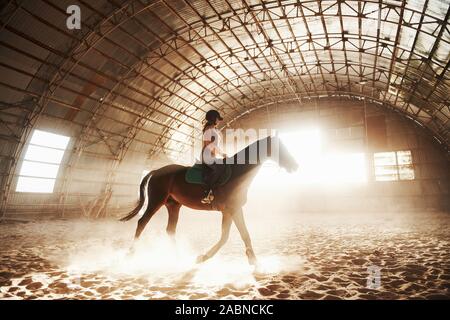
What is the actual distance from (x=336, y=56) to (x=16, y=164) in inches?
808

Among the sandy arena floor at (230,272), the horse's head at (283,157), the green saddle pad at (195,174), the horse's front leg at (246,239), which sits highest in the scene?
the horse's head at (283,157)

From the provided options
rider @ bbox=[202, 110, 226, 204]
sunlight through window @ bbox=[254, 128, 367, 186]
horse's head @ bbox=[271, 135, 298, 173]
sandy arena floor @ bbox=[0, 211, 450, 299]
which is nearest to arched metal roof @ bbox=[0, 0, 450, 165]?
sunlight through window @ bbox=[254, 128, 367, 186]

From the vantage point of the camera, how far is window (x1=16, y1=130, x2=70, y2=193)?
14305mm

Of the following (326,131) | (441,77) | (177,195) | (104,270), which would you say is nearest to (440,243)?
(177,195)

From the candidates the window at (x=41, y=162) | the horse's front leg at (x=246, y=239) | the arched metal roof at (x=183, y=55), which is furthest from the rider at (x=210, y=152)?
the window at (x=41, y=162)

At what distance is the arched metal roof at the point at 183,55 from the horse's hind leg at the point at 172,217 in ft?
33.6

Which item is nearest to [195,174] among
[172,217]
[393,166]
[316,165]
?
[172,217]

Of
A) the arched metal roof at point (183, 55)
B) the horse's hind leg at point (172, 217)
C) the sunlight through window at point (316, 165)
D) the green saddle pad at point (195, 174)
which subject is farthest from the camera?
the sunlight through window at point (316, 165)

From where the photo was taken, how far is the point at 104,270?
480 cm

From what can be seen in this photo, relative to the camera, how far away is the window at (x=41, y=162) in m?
14.3

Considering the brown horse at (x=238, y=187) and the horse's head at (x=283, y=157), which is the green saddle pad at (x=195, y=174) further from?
the horse's head at (x=283, y=157)

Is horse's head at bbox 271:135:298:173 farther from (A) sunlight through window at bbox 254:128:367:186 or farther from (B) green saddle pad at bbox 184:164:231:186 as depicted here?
(A) sunlight through window at bbox 254:128:367:186

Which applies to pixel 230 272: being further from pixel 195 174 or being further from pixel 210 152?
pixel 210 152

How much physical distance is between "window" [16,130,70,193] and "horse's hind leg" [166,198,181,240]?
12.5 meters
